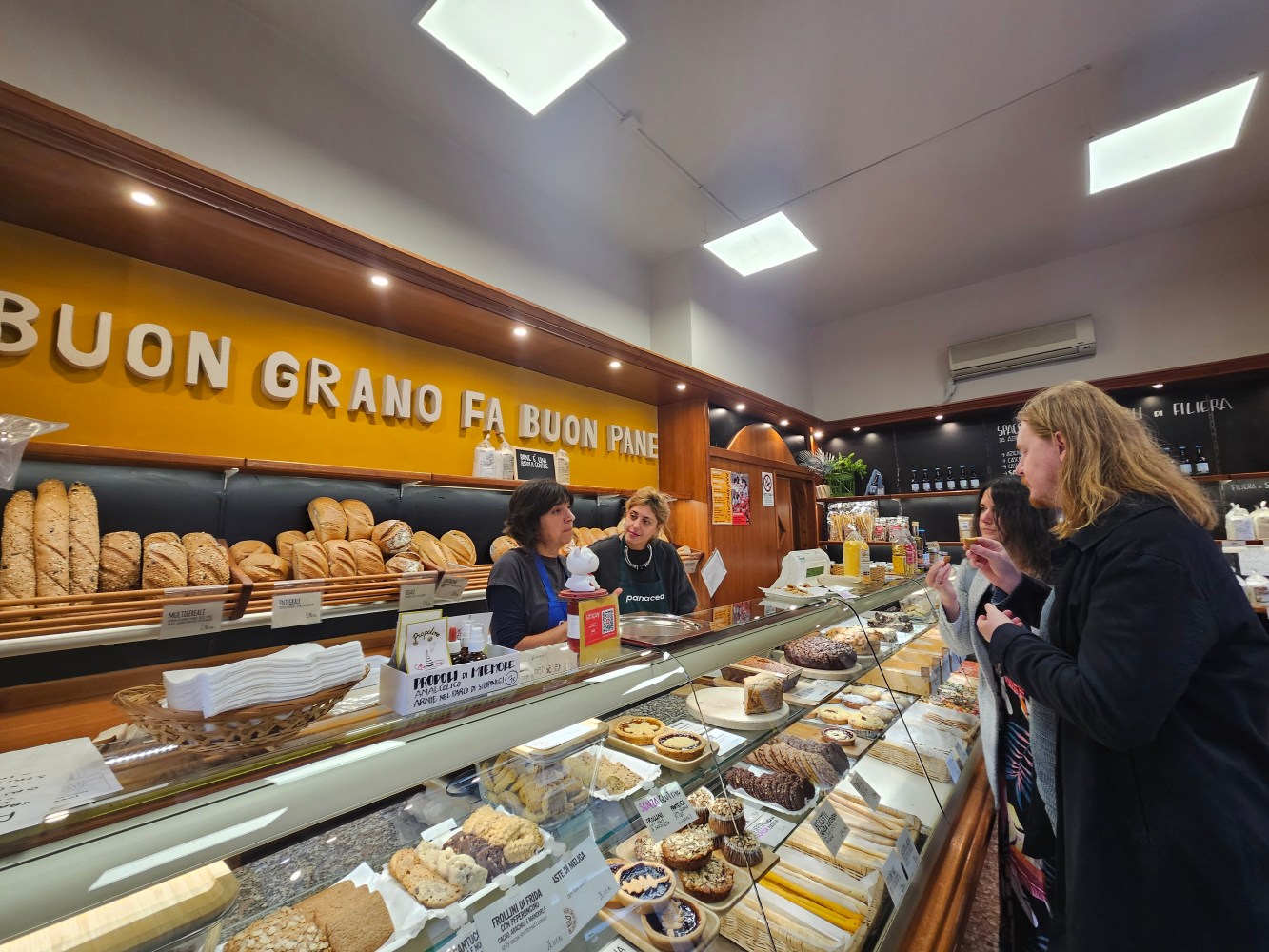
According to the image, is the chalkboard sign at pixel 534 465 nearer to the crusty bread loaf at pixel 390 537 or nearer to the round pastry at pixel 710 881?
the crusty bread loaf at pixel 390 537

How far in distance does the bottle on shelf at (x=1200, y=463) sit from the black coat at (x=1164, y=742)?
18.0 feet

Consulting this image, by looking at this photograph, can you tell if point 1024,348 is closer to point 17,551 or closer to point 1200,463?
point 1200,463

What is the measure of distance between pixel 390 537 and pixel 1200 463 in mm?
7012

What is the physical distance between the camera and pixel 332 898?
93 centimetres

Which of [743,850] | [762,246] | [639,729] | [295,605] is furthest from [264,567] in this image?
[762,246]

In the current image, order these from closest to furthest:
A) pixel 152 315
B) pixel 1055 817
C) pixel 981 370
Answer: pixel 1055 817
pixel 152 315
pixel 981 370

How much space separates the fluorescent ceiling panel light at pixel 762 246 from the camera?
4.67 metres

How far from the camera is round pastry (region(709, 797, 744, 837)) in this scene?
1.46 m

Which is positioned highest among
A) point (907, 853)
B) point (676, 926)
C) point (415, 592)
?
point (415, 592)

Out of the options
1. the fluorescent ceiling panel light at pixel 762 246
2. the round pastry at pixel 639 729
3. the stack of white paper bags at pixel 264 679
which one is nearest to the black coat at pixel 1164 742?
the round pastry at pixel 639 729

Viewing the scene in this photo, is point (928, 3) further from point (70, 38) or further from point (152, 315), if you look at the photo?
point (152, 315)

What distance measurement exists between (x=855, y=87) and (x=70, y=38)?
13.1 ft

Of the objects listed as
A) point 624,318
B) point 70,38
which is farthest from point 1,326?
point 624,318

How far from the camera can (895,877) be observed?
1.53 meters
